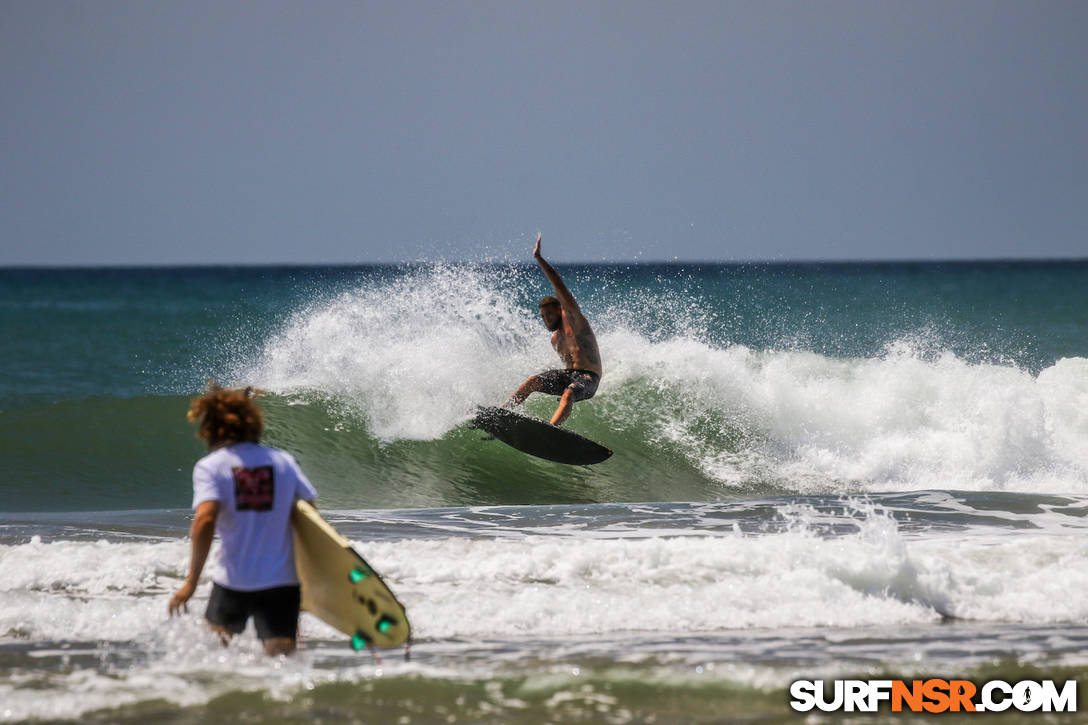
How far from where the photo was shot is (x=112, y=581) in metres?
6.75

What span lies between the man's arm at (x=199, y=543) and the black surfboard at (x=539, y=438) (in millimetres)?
6968

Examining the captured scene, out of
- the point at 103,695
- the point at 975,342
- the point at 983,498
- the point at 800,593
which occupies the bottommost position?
the point at 103,695

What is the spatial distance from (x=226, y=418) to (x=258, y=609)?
78 centimetres

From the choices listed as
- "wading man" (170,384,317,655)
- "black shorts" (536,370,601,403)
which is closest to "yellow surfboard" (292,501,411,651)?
"wading man" (170,384,317,655)

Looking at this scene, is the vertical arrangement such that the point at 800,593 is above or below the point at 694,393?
below

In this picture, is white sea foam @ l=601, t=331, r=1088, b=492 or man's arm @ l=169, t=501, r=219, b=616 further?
white sea foam @ l=601, t=331, r=1088, b=492

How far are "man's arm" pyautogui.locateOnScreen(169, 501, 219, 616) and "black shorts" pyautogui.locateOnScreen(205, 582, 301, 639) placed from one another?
9cm

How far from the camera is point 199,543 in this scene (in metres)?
4.26

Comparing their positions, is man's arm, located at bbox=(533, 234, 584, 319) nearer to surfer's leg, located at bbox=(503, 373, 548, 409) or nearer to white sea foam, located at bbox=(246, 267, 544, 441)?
surfer's leg, located at bbox=(503, 373, 548, 409)

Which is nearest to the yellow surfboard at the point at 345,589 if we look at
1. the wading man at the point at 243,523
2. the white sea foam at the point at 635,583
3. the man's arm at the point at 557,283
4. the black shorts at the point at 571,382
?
the wading man at the point at 243,523

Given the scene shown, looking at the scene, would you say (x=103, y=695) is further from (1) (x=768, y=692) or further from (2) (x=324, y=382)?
(2) (x=324, y=382)

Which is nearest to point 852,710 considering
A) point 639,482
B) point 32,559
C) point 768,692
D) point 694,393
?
point 768,692

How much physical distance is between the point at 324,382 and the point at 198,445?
1.74 meters

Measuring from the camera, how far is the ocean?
4.77 m
